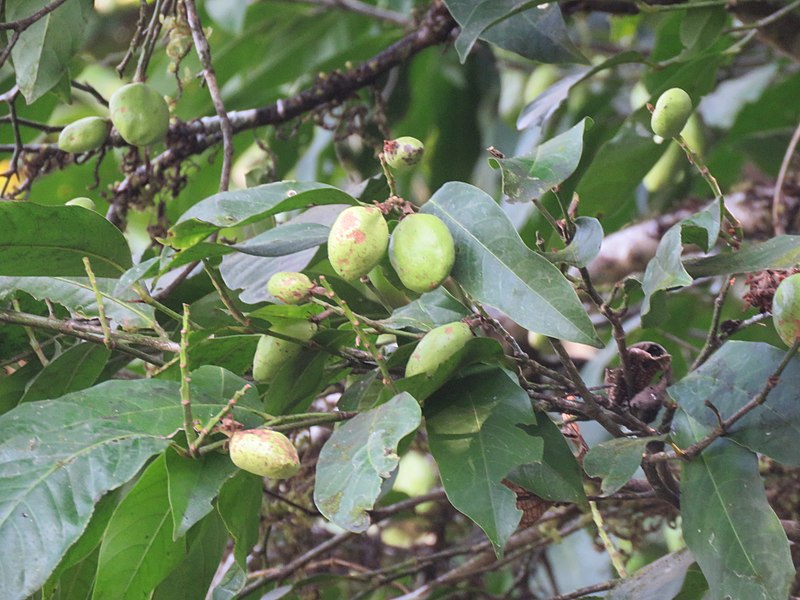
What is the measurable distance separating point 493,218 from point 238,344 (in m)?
0.23

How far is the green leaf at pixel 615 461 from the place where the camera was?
0.62 meters

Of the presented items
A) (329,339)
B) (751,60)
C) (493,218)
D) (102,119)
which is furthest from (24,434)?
(751,60)

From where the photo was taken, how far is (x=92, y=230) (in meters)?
0.70

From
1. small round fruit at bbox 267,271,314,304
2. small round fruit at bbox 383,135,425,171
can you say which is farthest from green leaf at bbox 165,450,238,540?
small round fruit at bbox 383,135,425,171

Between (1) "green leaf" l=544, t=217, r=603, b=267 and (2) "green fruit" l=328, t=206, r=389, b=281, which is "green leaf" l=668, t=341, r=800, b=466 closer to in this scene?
(1) "green leaf" l=544, t=217, r=603, b=267

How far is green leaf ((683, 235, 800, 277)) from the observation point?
2.10 ft

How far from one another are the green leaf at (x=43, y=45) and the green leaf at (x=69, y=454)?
447 millimetres

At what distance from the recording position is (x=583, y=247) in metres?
0.65

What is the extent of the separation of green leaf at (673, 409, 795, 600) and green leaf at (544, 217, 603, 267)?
0.50 ft

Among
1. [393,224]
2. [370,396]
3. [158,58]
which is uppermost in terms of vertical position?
[393,224]

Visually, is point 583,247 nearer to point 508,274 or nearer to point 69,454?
point 508,274

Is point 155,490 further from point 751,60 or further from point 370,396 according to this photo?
point 751,60

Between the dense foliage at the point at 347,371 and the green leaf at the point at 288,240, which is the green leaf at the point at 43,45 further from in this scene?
the green leaf at the point at 288,240

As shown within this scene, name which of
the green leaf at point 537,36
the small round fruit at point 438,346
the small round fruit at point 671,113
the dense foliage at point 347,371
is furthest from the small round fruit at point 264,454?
the green leaf at point 537,36
